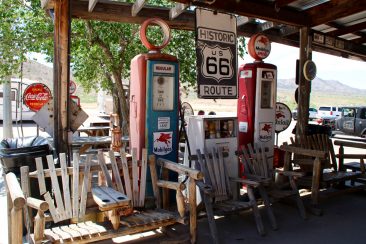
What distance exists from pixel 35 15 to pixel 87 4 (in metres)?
3.99

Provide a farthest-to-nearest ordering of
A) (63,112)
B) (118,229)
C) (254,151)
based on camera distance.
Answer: (254,151), (63,112), (118,229)

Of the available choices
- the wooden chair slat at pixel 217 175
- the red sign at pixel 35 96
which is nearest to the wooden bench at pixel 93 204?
the wooden chair slat at pixel 217 175

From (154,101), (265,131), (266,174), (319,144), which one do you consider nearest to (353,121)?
(319,144)

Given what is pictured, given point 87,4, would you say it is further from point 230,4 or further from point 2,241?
point 2,241

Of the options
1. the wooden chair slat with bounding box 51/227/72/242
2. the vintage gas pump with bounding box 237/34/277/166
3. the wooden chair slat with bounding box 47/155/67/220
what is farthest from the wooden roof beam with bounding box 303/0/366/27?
the wooden chair slat with bounding box 51/227/72/242

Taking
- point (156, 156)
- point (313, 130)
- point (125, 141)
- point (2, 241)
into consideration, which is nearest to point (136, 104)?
point (156, 156)

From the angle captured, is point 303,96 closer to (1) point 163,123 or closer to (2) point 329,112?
(1) point 163,123

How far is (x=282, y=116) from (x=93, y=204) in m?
4.16

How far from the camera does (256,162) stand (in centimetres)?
546

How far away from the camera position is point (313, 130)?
7211mm

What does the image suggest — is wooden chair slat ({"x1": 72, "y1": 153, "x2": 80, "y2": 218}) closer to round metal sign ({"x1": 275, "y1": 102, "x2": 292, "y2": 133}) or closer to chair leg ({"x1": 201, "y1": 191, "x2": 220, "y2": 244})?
chair leg ({"x1": 201, "y1": 191, "x2": 220, "y2": 244})

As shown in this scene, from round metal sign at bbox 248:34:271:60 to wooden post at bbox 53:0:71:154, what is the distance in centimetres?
285

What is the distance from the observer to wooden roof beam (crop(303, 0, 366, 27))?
575cm

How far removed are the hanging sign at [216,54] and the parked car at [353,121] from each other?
14.1m
